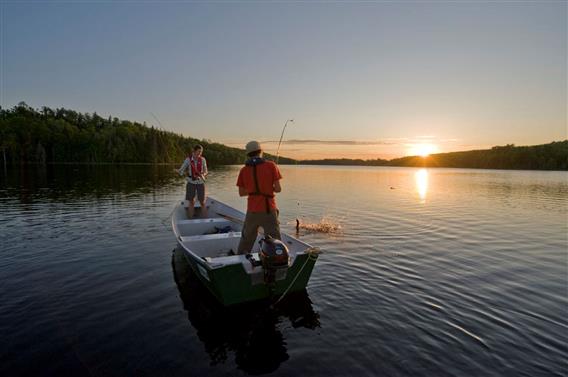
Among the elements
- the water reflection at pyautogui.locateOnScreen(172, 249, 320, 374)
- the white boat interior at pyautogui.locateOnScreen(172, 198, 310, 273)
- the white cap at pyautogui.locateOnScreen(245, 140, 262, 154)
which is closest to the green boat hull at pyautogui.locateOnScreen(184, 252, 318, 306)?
the white boat interior at pyautogui.locateOnScreen(172, 198, 310, 273)

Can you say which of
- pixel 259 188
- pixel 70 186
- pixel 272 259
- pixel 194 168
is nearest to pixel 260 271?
pixel 272 259

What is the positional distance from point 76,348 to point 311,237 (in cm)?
912

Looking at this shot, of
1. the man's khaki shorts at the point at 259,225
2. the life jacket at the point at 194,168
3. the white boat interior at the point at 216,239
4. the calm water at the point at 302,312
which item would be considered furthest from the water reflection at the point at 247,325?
the life jacket at the point at 194,168

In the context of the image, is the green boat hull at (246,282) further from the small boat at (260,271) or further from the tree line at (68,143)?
the tree line at (68,143)

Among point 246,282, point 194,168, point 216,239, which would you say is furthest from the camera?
point 194,168

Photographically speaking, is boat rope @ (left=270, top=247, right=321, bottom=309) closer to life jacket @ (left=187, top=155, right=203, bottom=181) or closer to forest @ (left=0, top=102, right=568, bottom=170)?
life jacket @ (left=187, top=155, right=203, bottom=181)

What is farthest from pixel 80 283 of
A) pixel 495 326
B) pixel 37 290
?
pixel 495 326

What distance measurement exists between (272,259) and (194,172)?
22.0 feet

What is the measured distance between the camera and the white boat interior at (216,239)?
245 inches

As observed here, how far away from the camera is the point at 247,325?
18.3 feet

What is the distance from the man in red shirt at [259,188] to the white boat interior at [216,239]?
24.5 inches

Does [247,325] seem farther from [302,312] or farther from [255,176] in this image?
[255,176]

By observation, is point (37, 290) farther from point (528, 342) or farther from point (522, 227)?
point (522, 227)

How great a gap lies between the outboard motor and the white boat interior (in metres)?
0.36
